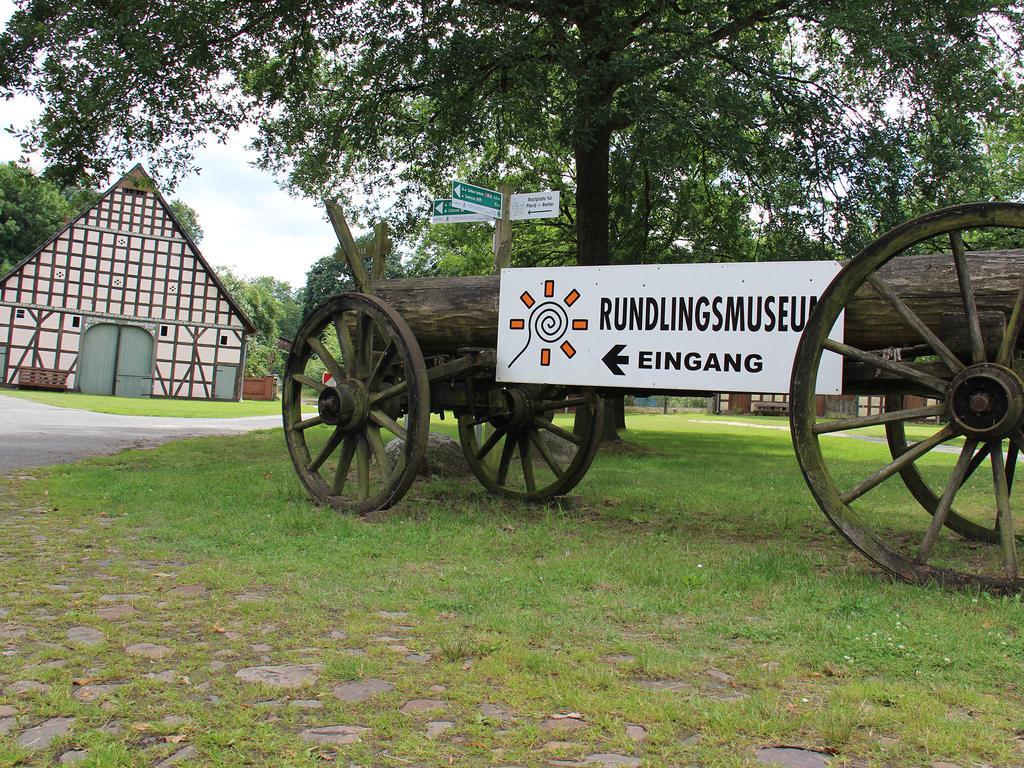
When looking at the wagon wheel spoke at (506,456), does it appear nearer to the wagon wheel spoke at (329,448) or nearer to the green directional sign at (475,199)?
the wagon wheel spoke at (329,448)

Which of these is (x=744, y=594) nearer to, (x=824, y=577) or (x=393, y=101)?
(x=824, y=577)

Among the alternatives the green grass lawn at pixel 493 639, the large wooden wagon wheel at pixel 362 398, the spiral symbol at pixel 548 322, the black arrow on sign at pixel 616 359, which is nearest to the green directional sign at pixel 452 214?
the large wooden wagon wheel at pixel 362 398

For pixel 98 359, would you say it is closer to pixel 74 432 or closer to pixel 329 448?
pixel 74 432

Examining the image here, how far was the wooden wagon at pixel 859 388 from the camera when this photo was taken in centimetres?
418

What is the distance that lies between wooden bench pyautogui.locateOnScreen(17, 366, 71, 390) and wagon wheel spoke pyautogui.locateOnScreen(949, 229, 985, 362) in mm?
35269

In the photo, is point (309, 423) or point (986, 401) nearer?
point (986, 401)

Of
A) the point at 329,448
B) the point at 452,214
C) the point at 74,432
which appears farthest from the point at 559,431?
the point at 74,432

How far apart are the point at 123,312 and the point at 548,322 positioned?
32760 mm

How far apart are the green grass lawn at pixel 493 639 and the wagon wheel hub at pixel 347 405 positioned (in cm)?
71

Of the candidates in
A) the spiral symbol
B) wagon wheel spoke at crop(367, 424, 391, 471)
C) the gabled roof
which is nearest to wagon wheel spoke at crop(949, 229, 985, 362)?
the spiral symbol

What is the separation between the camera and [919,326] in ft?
14.4

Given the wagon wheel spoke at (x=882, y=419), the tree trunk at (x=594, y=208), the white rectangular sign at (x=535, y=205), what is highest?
the tree trunk at (x=594, y=208)

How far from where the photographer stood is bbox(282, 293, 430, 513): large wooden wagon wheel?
19.5 feet

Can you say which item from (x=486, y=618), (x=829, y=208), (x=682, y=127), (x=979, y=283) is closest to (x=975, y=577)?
(x=979, y=283)
